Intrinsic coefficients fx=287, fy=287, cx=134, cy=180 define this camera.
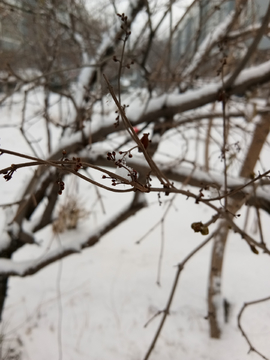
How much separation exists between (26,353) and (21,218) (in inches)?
32.4

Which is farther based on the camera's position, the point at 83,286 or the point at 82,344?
the point at 83,286

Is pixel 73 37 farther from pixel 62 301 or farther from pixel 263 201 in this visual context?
pixel 62 301

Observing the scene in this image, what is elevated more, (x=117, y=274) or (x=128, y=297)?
(x=117, y=274)

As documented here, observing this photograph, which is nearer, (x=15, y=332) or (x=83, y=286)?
(x=15, y=332)

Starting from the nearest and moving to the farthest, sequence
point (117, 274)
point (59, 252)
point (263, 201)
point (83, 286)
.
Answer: point (263, 201)
point (59, 252)
point (83, 286)
point (117, 274)

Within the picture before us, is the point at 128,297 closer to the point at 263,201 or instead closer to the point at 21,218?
the point at 21,218

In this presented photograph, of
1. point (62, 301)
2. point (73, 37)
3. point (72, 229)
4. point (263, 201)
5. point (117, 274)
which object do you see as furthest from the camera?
point (72, 229)

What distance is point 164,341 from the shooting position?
186 cm

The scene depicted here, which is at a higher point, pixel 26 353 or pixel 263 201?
pixel 263 201

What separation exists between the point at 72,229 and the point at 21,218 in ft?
5.74

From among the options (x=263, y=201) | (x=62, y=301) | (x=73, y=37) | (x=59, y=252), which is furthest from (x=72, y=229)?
(x=263, y=201)

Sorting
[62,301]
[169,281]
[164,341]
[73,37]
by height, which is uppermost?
[73,37]

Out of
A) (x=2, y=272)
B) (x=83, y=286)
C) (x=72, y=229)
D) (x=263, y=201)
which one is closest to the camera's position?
(x=263, y=201)

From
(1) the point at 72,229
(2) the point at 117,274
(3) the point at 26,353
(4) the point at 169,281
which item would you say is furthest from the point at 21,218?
(1) the point at 72,229
